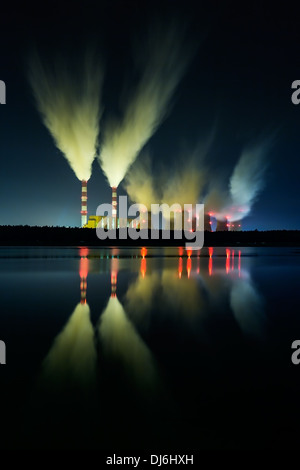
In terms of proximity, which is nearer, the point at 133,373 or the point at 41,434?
the point at 41,434

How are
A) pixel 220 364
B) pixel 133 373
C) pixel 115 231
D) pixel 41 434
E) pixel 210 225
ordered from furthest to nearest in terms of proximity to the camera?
pixel 210 225
pixel 115 231
pixel 220 364
pixel 133 373
pixel 41 434

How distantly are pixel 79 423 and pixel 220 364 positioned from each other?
1.37 m

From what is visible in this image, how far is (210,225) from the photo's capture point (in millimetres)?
70438

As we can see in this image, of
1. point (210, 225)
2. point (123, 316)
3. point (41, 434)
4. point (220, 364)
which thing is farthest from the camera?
point (210, 225)

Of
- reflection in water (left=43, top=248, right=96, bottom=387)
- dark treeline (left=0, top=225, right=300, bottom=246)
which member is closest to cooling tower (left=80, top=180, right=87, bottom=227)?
dark treeline (left=0, top=225, right=300, bottom=246)

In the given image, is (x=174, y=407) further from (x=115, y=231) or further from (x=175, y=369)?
(x=115, y=231)

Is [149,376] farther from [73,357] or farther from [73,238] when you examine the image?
[73,238]

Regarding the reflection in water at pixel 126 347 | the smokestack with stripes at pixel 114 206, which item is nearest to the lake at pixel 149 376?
the reflection in water at pixel 126 347

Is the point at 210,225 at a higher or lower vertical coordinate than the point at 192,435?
higher

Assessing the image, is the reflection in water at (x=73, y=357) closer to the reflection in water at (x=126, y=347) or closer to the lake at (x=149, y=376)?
the lake at (x=149, y=376)

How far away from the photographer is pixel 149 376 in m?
2.87

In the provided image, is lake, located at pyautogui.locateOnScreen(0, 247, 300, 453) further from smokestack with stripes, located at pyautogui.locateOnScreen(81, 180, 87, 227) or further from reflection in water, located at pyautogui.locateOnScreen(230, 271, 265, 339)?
smokestack with stripes, located at pyautogui.locateOnScreen(81, 180, 87, 227)

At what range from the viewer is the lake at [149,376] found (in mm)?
2072
